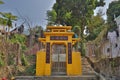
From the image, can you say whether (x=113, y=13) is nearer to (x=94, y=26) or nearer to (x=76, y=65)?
(x=76, y=65)

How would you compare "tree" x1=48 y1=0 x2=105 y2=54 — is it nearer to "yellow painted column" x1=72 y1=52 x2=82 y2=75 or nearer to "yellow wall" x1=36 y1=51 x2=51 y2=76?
"yellow painted column" x1=72 y1=52 x2=82 y2=75

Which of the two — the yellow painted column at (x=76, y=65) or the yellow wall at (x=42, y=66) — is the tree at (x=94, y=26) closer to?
the yellow painted column at (x=76, y=65)

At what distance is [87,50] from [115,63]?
594 centimetres

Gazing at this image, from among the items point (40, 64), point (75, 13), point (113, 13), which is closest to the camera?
point (40, 64)

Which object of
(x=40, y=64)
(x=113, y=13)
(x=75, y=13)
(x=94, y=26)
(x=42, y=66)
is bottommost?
(x=42, y=66)

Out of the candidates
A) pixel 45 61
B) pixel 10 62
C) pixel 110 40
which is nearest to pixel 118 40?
pixel 110 40

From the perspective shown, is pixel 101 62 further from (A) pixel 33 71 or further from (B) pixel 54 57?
(A) pixel 33 71

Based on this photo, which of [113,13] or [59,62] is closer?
[59,62]

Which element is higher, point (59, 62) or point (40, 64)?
point (59, 62)

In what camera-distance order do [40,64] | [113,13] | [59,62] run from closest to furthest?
[40,64]
[59,62]
[113,13]

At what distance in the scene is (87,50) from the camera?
19.2 m

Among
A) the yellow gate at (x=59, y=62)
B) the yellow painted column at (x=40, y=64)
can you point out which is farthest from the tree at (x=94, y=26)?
the yellow painted column at (x=40, y=64)

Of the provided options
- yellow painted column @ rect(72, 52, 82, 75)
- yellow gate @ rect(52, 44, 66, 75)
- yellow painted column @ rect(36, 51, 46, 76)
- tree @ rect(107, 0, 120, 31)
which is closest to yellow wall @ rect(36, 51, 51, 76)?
yellow painted column @ rect(36, 51, 46, 76)

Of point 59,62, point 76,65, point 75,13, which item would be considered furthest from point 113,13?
point 75,13
